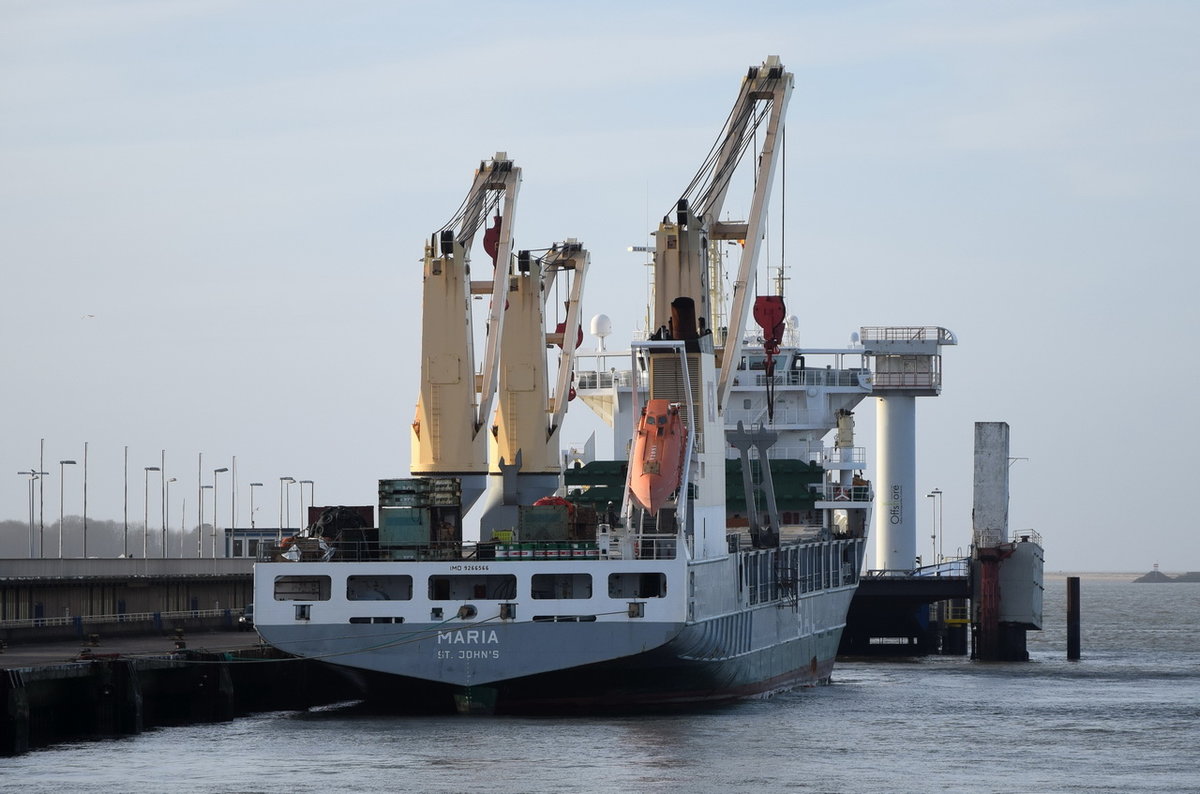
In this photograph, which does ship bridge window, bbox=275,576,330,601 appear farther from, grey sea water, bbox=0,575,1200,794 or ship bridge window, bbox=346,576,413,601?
grey sea water, bbox=0,575,1200,794

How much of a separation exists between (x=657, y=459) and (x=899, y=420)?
34082mm

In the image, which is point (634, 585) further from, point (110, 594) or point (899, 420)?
point (899, 420)

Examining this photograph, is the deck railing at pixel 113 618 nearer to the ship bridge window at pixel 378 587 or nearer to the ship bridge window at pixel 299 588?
the ship bridge window at pixel 299 588

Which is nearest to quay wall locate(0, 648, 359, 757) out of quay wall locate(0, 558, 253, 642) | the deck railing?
quay wall locate(0, 558, 253, 642)

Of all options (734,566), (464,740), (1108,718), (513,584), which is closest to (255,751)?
(464,740)

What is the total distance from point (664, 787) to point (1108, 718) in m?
15.2

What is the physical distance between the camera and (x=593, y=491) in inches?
2061

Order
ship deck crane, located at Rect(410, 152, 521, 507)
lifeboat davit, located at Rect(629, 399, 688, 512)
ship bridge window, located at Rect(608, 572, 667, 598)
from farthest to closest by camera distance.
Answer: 1. ship deck crane, located at Rect(410, 152, 521, 507)
2. lifeboat davit, located at Rect(629, 399, 688, 512)
3. ship bridge window, located at Rect(608, 572, 667, 598)

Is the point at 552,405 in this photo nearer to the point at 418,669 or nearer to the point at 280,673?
the point at 280,673

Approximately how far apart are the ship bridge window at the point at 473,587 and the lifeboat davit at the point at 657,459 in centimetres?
336

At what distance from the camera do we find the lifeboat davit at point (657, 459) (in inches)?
1561

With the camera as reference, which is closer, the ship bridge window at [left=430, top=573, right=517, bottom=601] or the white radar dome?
the ship bridge window at [left=430, top=573, right=517, bottom=601]

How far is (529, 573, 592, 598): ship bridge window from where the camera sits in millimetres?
38344

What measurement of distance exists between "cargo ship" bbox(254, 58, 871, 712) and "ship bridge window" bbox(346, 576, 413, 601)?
36 mm
